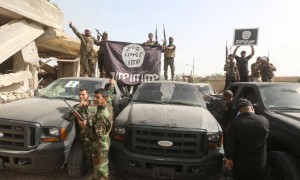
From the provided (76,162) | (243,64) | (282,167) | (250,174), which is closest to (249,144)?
(250,174)

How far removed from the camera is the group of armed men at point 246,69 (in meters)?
8.82

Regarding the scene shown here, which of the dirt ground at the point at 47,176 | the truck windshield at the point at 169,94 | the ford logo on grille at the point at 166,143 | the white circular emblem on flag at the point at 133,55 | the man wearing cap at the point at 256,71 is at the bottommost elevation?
the dirt ground at the point at 47,176

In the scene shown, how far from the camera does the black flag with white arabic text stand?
30.7ft

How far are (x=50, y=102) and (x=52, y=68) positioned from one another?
1123 cm

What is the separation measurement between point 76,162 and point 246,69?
22.2 feet

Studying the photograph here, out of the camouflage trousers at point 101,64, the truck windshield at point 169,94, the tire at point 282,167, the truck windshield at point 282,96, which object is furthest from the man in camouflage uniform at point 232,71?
the tire at point 282,167

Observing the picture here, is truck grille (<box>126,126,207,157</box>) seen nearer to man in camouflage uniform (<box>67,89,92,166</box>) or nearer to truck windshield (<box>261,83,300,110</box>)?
man in camouflage uniform (<box>67,89,92,166</box>)

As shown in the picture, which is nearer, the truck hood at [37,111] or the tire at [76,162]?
the truck hood at [37,111]

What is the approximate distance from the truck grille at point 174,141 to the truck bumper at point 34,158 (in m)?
1.30

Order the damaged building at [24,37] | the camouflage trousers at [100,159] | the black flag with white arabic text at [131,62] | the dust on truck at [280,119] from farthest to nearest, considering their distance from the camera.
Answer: the black flag with white arabic text at [131,62], the damaged building at [24,37], the camouflage trousers at [100,159], the dust on truck at [280,119]

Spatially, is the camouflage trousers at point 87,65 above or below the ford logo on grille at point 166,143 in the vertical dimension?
above

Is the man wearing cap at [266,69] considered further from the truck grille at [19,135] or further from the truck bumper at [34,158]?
the truck grille at [19,135]

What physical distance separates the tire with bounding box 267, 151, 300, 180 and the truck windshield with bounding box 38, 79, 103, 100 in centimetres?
393

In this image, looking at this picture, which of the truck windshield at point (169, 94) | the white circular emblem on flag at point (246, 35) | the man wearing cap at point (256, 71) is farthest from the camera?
the white circular emblem on flag at point (246, 35)
